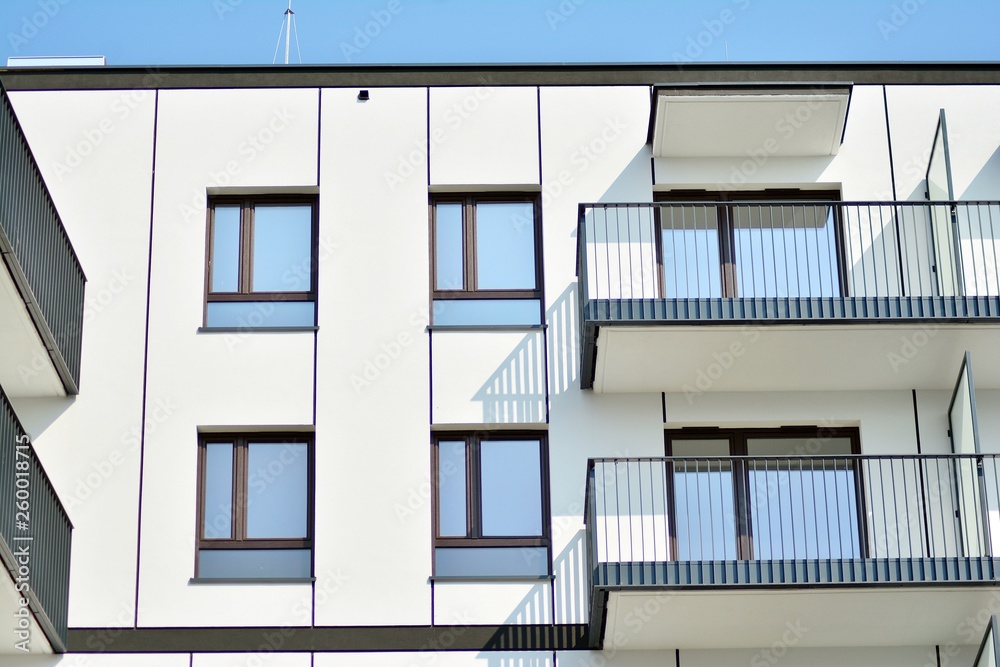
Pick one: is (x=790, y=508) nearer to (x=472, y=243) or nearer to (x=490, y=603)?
(x=490, y=603)

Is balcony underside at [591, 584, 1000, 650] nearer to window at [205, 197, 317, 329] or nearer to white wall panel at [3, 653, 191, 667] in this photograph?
white wall panel at [3, 653, 191, 667]

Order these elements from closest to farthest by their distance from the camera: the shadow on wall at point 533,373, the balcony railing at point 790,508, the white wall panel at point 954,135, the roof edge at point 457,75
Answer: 1. the balcony railing at point 790,508
2. the shadow on wall at point 533,373
3. the white wall panel at point 954,135
4. the roof edge at point 457,75

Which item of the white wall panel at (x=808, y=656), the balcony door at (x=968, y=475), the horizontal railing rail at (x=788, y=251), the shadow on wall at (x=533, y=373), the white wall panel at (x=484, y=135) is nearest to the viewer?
the balcony door at (x=968, y=475)

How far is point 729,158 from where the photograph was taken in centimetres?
1948

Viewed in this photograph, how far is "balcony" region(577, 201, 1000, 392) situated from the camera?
57.3 feet

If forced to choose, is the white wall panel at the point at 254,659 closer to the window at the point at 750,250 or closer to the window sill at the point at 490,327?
the window sill at the point at 490,327

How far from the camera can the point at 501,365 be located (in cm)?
1833

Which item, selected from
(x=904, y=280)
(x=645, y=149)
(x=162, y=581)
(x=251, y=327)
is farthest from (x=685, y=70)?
(x=162, y=581)

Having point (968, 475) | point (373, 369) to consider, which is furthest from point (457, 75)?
point (968, 475)

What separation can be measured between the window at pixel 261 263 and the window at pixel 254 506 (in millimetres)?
1413

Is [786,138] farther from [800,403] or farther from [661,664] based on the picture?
[661,664]

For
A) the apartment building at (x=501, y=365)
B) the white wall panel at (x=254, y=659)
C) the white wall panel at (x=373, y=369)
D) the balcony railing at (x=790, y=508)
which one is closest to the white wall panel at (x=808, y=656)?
the apartment building at (x=501, y=365)

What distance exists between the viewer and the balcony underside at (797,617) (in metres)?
16.5

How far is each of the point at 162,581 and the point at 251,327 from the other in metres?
3.00
